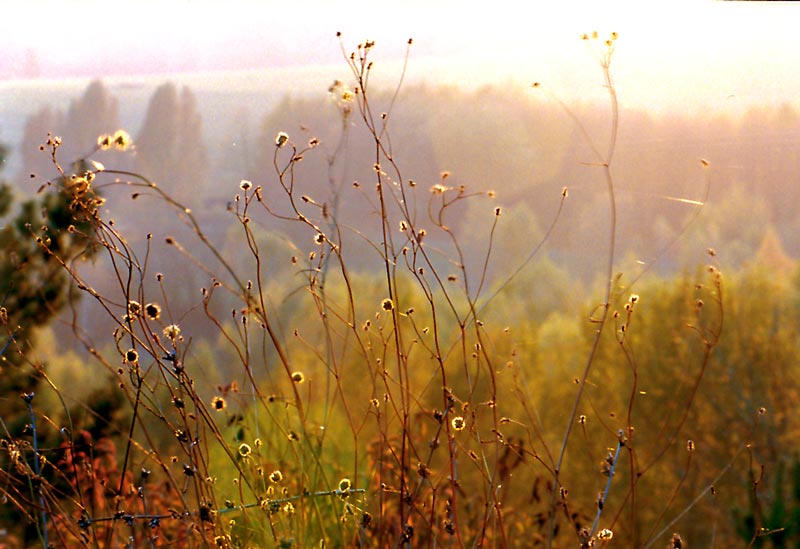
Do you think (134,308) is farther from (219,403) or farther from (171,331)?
(219,403)

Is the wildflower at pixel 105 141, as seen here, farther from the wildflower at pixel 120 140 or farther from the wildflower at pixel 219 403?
the wildflower at pixel 219 403

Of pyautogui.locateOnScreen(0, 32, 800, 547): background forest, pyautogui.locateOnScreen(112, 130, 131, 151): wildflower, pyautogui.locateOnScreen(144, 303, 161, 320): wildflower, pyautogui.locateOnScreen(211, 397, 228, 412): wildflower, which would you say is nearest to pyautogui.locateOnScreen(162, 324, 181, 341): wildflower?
pyautogui.locateOnScreen(144, 303, 161, 320): wildflower

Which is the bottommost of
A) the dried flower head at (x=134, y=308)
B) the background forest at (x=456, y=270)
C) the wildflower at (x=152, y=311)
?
the background forest at (x=456, y=270)

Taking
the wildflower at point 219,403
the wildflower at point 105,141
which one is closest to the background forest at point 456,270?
the wildflower at point 219,403

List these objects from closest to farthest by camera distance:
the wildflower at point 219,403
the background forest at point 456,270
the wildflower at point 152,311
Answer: the wildflower at point 152,311 → the wildflower at point 219,403 → the background forest at point 456,270

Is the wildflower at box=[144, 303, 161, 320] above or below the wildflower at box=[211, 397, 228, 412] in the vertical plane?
above

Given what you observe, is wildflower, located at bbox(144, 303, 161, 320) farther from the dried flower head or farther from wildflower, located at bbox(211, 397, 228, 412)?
wildflower, located at bbox(211, 397, 228, 412)

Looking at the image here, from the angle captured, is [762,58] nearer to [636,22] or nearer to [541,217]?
[636,22]

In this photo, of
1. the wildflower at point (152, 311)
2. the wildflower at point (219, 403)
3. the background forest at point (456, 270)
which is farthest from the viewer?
the background forest at point (456, 270)

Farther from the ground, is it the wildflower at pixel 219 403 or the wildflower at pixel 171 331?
the wildflower at pixel 171 331

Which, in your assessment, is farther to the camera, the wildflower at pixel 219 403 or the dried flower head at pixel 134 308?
the wildflower at pixel 219 403

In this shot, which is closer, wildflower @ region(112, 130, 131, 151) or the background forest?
wildflower @ region(112, 130, 131, 151)

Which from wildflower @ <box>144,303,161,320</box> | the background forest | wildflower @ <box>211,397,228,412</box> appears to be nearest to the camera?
wildflower @ <box>144,303,161,320</box>

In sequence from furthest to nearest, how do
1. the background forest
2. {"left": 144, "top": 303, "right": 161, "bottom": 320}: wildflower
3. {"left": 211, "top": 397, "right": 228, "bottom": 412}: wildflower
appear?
1. the background forest
2. {"left": 211, "top": 397, "right": 228, "bottom": 412}: wildflower
3. {"left": 144, "top": 303, "right": 161, "bottom": 320}: wildflower
